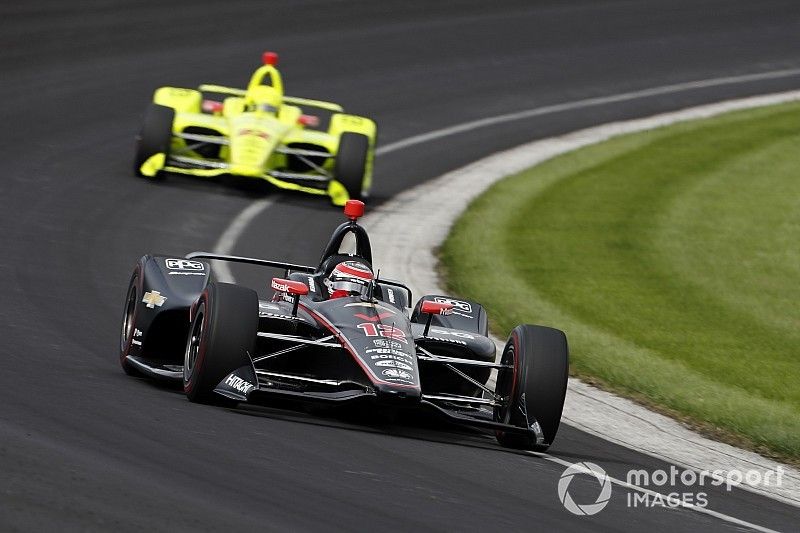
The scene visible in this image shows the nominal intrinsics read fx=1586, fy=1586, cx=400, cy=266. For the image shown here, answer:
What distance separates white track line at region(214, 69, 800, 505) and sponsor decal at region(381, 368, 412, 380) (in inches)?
84.4

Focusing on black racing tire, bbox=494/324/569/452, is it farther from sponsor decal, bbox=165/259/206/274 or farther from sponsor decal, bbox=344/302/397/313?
sponsor decal, bbox=165/259/206/274

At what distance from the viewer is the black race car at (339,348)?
9.62 m

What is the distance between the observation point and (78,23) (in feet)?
96.2

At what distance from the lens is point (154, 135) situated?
65.9 ft

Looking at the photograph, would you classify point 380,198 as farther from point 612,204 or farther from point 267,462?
point 267,462

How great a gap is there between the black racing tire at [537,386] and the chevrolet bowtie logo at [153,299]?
8.49 feet

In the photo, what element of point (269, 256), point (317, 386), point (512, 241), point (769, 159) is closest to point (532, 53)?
point (769, 159)

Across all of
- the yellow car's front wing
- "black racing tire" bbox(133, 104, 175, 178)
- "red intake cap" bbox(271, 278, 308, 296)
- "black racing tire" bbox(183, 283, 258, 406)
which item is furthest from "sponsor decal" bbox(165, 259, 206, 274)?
"black racing tire" bbox(133, 104, 175, 178)

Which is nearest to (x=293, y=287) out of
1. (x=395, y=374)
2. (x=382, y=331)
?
(x=382, y=331)

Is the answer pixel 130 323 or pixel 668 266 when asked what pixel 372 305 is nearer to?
pixel 130 323

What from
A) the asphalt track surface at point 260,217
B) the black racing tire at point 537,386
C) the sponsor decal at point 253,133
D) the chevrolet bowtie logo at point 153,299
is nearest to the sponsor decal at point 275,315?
the asphalt track surface at point 260,217

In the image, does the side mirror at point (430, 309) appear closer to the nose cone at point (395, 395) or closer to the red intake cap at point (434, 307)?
the red intake cap at point (434, 307)

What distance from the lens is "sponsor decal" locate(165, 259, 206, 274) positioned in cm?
1138

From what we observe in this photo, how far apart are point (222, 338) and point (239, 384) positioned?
0.31 metres
